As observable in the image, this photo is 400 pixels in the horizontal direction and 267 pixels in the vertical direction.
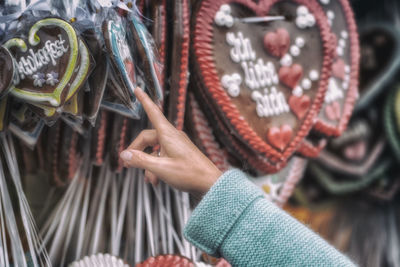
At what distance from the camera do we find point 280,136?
57 cm

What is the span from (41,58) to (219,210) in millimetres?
250

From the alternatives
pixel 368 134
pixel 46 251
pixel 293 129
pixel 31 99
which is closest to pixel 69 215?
pixel 46 251

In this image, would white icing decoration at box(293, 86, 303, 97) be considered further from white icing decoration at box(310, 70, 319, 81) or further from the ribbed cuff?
the ribbed cuff

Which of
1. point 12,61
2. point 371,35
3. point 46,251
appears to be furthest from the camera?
point 371,35

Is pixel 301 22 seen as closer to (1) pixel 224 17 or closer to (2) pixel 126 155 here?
(1) pixel 224 17

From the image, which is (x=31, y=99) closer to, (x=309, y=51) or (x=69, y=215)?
(x=69, y=215)

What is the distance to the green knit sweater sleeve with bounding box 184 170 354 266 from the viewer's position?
446mm

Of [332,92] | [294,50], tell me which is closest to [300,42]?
[294,50]

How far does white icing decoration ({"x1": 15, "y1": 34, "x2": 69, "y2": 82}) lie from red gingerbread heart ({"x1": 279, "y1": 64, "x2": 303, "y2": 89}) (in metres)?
0.29

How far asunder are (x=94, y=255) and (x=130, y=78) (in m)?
0.24

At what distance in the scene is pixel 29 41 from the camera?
460mm

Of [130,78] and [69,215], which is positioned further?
[69,215]

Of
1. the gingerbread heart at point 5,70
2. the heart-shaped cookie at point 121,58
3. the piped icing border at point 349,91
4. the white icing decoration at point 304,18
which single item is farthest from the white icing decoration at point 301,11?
the gingerbread heart at point 5,70

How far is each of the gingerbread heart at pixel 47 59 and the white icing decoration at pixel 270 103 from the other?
0.23m
